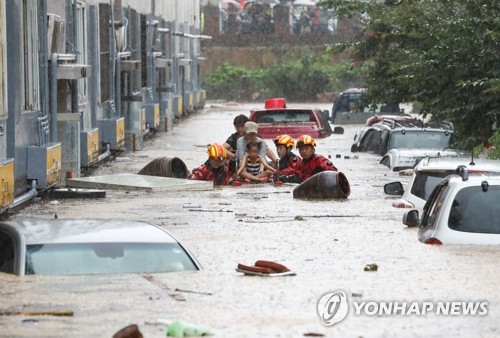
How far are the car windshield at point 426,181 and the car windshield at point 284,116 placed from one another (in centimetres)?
1855

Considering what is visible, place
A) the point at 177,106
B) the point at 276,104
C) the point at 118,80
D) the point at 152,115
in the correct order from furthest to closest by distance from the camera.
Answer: the point at 177,106 → the point at 152,115 → the point at 276,104 → the point at 118,80

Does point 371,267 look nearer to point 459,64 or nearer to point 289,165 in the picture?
point 289,165

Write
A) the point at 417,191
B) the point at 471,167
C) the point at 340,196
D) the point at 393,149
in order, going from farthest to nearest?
the point at 393,149, the point at 340,196, the point at 417,191, the point at 471,167

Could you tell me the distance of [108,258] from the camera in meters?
11.8

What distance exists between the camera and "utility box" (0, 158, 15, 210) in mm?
20219

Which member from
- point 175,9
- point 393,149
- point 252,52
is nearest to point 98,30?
point 393,149

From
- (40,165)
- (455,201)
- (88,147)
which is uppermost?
(455,201)

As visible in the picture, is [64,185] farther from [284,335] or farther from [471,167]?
[284,335]

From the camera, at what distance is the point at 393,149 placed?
30.8 meters

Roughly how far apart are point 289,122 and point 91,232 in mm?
26100

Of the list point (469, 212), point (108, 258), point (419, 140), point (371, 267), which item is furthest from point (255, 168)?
point (108, 258)

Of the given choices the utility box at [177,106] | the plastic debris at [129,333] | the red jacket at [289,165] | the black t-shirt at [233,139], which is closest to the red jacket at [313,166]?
the red jacket at [289,165]

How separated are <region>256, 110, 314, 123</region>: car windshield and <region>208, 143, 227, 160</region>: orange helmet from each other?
11842 mm

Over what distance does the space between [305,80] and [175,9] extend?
22.8 m
